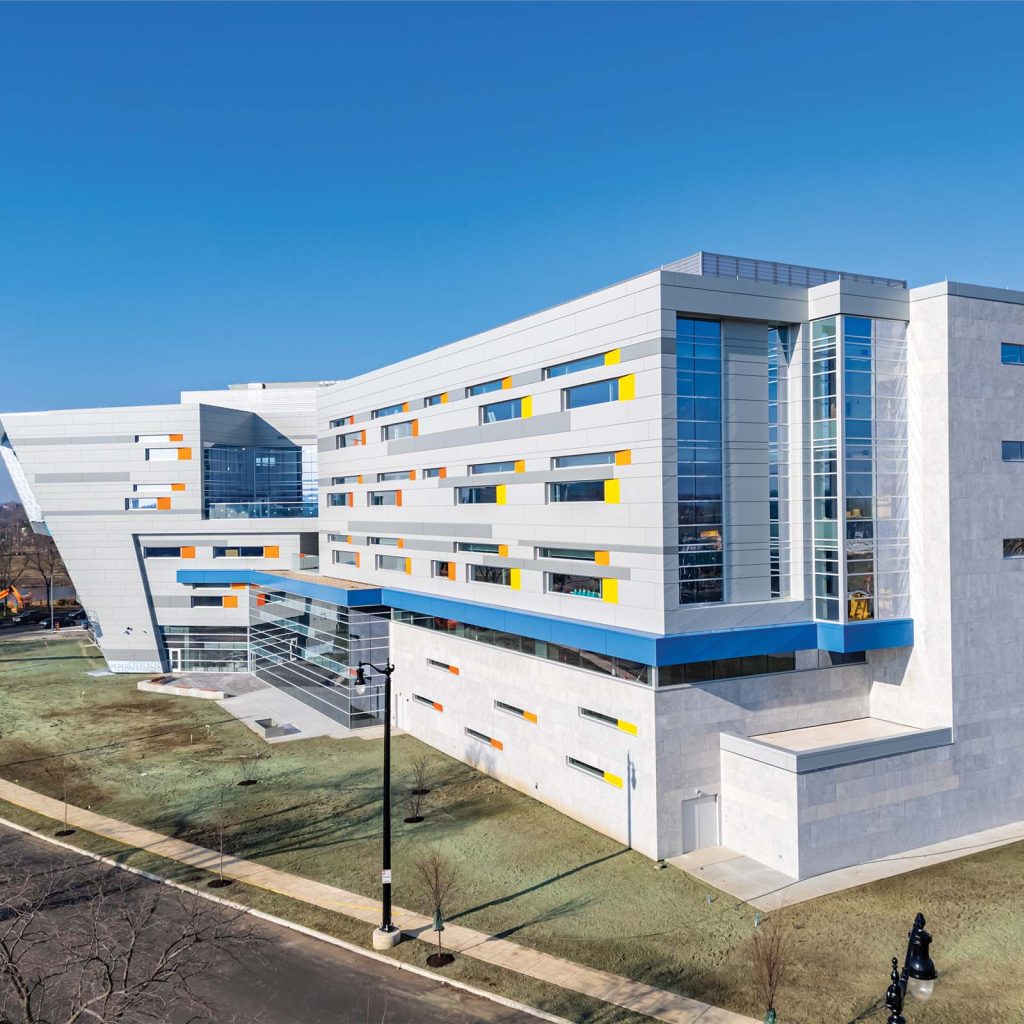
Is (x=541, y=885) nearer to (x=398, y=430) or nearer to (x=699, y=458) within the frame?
(x=699, y=458)

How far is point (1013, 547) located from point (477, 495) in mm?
20773

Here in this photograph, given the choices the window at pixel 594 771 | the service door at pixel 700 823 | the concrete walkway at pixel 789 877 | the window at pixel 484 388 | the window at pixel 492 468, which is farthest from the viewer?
the window at pixel 484 388

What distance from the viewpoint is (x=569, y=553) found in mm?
31625

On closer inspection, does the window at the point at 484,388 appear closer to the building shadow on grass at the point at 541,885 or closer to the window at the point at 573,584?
the window at the point at 573,584

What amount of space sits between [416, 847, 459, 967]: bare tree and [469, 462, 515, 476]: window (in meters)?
15.0

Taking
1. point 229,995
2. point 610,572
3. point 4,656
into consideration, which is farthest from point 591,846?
point 4,656

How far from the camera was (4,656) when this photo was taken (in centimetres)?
6600

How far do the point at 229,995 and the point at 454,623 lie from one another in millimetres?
20709

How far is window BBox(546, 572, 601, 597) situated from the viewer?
99.6 feet

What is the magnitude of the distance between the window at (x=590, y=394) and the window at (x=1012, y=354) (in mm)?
13709

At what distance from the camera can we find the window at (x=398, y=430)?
43.0 meters

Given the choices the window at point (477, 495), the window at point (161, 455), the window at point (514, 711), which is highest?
the window at point (161, 455)

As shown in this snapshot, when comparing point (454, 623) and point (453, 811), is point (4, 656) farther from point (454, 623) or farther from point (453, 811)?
point (453, 811)

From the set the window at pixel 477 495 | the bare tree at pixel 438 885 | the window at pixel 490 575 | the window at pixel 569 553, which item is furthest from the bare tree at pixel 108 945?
the window at pixel 477 495
